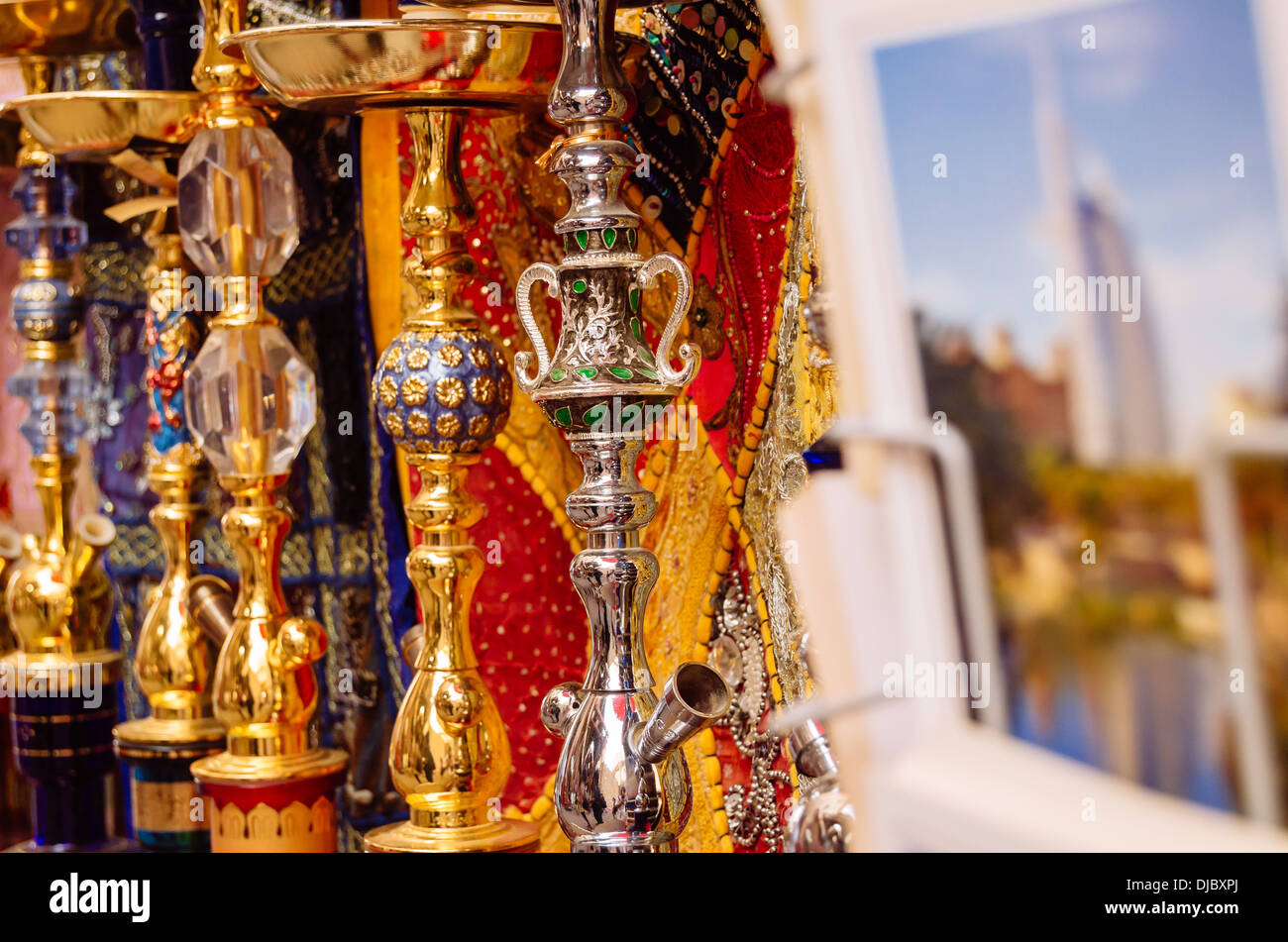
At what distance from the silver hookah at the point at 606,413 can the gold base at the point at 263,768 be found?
1.15ft

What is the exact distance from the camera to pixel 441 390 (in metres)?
1.00

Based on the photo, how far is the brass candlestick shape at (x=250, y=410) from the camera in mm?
1160

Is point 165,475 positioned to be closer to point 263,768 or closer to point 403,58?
point 263,768

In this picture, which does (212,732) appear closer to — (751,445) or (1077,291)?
(751,445)

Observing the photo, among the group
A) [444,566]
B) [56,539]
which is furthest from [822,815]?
[56,539]

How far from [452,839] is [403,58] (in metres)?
0.48

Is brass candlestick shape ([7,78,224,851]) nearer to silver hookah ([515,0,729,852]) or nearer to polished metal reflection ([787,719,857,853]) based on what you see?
silver hookah ([515,0,729,852])

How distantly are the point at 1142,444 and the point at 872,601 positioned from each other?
0.09 meters

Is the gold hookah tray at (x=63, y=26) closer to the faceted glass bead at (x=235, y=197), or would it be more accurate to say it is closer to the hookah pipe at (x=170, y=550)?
the hookah pipe at (x=170, y=550)

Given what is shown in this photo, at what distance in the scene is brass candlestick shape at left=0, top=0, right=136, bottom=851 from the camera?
1386mm

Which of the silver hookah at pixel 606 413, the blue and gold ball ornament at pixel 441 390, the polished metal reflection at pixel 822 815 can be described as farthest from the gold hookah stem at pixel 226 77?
the polished metal reflection at pixel 822 815

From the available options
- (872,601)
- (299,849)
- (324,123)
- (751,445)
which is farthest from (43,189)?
(872,601)

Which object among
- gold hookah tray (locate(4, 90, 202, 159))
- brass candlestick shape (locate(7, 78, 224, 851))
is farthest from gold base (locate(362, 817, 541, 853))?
gold hookah tray (locate(4, 90, 202, 159))

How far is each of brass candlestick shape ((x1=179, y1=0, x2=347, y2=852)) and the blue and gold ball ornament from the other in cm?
18
